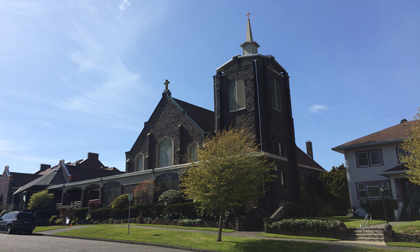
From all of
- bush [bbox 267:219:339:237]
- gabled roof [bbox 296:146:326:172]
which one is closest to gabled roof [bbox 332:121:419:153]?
gabled roof [bbox 296:146:326:172]

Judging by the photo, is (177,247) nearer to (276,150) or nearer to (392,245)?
(392,245)

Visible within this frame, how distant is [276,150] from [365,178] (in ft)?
27.6

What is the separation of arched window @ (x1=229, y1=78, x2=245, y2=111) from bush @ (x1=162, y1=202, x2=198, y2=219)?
1177 cm

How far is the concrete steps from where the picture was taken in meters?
17.0

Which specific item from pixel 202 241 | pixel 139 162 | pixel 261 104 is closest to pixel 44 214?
pixel 139 162

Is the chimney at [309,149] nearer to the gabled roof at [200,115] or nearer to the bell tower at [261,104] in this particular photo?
the bell tower at [261,104]

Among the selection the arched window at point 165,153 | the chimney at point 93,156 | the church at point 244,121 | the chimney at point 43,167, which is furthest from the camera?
the chimney at point 43,167

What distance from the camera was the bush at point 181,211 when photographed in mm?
25375

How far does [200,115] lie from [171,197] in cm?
1377

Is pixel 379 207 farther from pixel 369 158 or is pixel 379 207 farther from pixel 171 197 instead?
pixel 171 197

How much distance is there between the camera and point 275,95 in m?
33.7

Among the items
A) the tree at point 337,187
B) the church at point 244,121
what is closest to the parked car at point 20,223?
the church at point 244,121

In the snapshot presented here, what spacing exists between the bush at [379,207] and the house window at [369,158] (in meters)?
3.69

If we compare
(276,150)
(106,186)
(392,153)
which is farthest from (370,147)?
(106,186)
